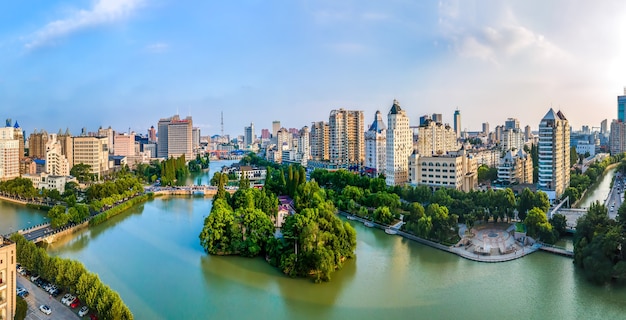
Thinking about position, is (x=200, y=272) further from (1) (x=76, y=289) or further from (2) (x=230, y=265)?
(1) (x=76, y=289)

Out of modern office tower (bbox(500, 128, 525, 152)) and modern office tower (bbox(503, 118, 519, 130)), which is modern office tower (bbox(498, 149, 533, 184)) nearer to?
modern office tower (bbox(500, 128, 525, 152))

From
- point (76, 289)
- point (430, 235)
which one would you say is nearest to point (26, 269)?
point (76, 289)

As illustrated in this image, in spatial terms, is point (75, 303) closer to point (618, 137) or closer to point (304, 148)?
point (304, 148)

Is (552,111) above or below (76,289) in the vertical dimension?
above

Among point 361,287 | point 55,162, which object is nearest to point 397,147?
point 361,287

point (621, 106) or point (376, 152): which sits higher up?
point (621, 106)
